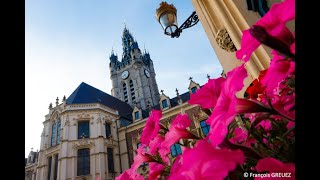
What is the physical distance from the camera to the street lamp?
15.4ft

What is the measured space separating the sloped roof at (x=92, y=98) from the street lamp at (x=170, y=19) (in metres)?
22.6

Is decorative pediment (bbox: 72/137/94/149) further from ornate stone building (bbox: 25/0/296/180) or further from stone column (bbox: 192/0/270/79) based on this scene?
stone column (bbox: 192/0/270/79)

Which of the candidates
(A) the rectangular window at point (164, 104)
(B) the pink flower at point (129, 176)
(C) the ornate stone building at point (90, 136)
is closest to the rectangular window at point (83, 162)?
(C) the ornate stone building at point (90, 136)

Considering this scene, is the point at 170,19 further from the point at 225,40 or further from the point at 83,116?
the point at 83,116

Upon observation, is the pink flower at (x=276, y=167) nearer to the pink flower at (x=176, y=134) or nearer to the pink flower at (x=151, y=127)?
the pink flower at (x=176, y=134)

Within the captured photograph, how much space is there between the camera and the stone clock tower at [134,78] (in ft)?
128

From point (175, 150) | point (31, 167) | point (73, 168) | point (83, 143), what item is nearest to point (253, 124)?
point (175, 150)

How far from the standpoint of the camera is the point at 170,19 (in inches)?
186

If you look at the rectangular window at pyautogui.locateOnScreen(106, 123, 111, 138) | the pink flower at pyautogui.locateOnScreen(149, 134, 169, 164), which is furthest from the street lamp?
the rectangular window at pyautogui.locateOnScreen(106, 123, 111, 138)
